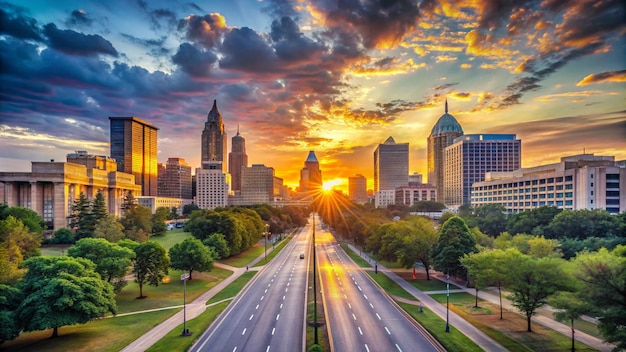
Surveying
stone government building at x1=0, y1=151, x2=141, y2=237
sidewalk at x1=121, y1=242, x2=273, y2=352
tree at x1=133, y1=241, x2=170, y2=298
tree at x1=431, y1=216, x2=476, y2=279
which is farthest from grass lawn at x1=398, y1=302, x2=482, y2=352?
stone government building at x1=0, y1=151, x2=141, y2=237

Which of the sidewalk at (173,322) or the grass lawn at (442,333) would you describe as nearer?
the grass lawn at (442,333)

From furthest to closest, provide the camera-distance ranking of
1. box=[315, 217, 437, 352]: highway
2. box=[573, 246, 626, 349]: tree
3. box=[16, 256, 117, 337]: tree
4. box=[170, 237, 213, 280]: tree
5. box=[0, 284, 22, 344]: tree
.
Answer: box=[170, 237, 213, 280]: tree → box=[16, 256, 117, 337]: tree → box=[315, 217, 437, 352]: highway → box=[0, 284, 22, 344]: tree → box=[573, 246, 626, 349]: tree

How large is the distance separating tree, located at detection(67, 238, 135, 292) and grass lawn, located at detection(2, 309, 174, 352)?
995 cm

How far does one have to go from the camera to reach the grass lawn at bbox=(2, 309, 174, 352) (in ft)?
116

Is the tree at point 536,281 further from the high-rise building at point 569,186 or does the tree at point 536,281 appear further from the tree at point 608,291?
the high-rise building at point 569,186

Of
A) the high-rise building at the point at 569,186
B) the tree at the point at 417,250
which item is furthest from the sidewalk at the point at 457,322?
the high-rise building at the point at 569,186

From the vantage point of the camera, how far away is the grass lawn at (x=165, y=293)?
51.6 metres

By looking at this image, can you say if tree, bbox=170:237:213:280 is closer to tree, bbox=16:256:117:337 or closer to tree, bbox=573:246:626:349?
tree, bbox=16:256:117:337

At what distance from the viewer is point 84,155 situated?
200 m

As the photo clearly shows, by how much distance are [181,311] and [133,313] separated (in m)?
5.78

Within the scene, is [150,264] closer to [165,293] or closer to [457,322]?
[165,293]

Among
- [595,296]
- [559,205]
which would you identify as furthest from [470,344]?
[559,205]

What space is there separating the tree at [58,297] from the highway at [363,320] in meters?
24.1

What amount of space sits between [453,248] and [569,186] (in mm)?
78441
